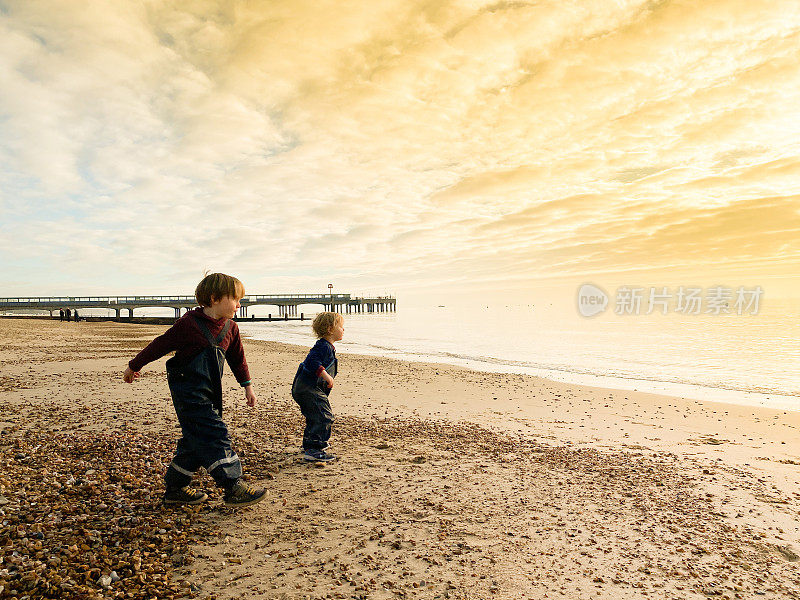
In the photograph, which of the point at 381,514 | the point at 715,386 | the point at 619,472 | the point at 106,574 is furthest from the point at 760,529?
the point at 715,386

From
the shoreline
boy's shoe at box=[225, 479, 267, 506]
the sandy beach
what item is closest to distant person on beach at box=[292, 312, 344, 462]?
the sandy beach

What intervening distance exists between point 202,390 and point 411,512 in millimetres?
2407

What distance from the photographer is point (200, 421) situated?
15.1ft

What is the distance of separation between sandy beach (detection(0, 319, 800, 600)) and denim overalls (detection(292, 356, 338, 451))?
35 centimetres

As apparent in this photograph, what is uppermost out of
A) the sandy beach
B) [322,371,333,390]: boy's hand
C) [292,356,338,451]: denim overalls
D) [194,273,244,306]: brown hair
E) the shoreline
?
[194,273,244,306]: brown hair

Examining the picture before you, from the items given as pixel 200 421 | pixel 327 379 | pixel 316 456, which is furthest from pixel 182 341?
pixel 316 456

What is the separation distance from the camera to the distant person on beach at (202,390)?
15.0 feet

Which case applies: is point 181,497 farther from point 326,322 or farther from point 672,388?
point 672,388

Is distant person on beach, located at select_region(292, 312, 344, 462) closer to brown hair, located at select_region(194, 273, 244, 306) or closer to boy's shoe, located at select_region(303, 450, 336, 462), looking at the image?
boy's shoe, located at select_region(303, 450, 336, 462)

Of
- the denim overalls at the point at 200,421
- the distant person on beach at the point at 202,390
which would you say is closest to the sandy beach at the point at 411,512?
the distant person on beach at the point at 202,390

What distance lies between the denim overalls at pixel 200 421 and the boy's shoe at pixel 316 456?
1607 mm

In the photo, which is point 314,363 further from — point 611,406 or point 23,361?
point 23,361

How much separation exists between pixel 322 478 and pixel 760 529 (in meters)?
4.53

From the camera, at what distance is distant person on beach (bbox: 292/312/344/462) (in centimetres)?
627
